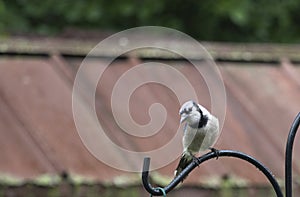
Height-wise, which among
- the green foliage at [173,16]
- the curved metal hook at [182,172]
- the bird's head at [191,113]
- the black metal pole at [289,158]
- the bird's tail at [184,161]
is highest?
the green foliage at [173,16]

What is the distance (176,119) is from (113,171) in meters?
0.48

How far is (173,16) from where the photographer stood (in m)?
5.46

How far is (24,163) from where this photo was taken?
9.42ft

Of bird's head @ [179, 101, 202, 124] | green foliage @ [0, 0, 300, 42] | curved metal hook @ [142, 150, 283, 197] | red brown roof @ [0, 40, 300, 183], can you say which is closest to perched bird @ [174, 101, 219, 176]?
bird's head @ [179, 101, 202, 124]

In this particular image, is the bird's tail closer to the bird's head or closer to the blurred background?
the bird's head

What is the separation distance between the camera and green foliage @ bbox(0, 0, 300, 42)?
536cm

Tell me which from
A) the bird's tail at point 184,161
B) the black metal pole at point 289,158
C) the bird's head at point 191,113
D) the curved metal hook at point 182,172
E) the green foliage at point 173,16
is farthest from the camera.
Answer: the green foliage at point 173,16

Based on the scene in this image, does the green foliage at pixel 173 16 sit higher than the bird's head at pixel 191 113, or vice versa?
the green foliage at pixel 173 16

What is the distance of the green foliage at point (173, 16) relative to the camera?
536cm

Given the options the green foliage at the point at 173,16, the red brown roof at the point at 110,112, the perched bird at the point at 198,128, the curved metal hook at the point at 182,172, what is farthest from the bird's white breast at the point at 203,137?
the green foliage at the point at 173,16

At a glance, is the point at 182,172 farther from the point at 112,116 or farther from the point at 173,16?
the point at 173,16

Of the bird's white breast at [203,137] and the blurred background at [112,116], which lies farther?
the blurred background at [112,116]

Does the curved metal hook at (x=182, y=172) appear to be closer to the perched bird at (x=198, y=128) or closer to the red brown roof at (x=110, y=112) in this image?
the perched bird at (x=198, y=128)

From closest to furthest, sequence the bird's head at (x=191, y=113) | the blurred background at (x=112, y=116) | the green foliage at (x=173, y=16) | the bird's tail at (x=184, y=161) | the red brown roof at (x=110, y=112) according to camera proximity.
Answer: the bird's tail at (x=184, y=161)
the bird's head at (x=191, y=113)
the blurred background at (x=112, y=116)
the red brown roof at (x=110, y=112)
the green foliage at (x=173, y=16)
